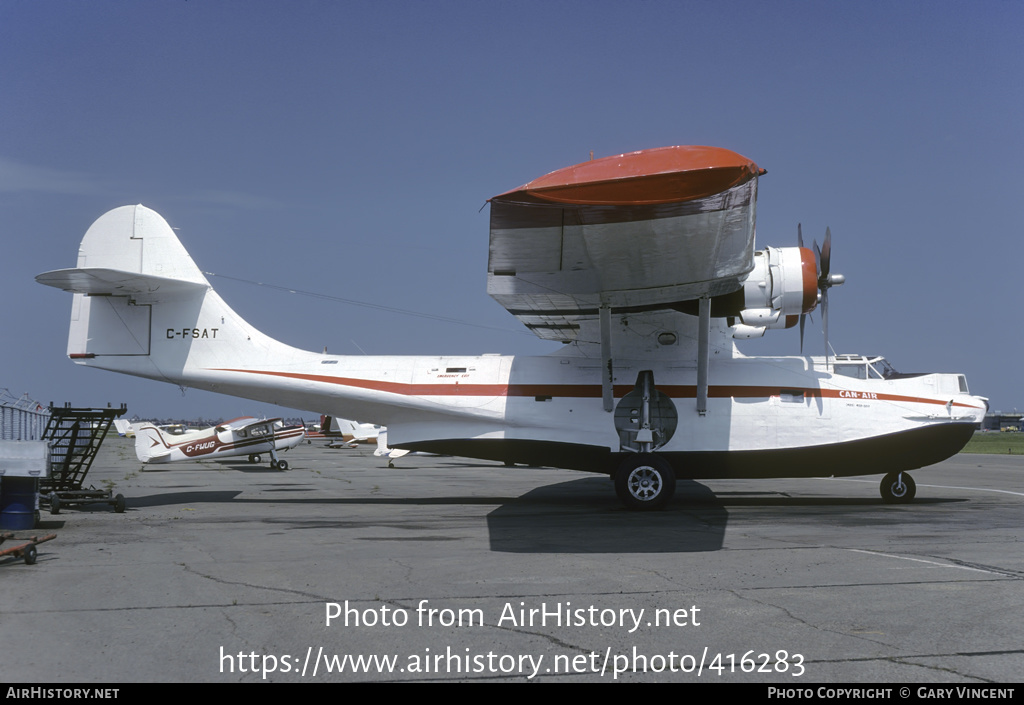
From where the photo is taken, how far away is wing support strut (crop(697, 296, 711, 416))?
1231 centimetres

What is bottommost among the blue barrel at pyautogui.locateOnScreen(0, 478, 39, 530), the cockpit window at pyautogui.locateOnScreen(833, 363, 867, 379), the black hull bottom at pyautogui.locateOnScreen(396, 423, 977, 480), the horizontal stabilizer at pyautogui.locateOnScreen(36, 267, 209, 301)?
the blue barrel at pyautogui.locateOnScreen(0, 478, 39, 530)

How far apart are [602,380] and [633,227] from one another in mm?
5737

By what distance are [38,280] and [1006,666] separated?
14.1m

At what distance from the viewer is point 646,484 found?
43.8ft

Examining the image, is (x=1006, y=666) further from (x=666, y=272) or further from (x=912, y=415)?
(x=912, y=415)

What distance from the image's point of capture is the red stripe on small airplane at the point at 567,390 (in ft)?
46.7

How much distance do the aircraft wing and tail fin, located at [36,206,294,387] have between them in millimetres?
6301

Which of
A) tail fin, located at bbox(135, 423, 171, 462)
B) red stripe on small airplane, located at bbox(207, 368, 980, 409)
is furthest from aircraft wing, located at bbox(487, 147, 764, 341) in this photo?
tail fin, located at bbox(135, 423, 171, 462)

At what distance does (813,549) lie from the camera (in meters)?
9.14

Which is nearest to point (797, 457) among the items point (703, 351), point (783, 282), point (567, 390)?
point (703, 351)

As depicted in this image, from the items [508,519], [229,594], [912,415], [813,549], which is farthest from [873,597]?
[912,415]

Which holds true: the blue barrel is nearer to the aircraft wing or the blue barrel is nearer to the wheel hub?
the aircraft wing

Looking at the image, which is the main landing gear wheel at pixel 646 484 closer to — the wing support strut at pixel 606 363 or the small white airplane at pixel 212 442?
the wing support strut at pixel 606 363

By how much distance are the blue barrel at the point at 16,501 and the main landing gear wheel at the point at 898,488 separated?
47.1 ft
